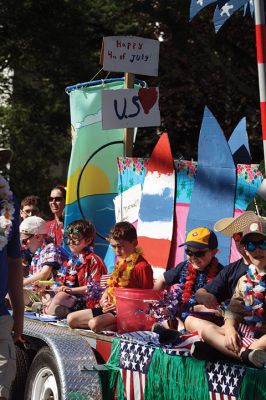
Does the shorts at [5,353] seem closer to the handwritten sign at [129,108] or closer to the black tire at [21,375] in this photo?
the black tire at [21,375]

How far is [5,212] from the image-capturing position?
15.0 ft

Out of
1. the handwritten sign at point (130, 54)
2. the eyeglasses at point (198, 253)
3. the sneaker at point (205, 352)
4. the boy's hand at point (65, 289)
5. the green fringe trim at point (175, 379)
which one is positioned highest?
the handwritten sign at point (130, 54)

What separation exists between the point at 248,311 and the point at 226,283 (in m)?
0.63

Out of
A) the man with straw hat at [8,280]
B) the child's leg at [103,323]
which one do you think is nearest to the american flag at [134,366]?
the child's leg at [103,323]

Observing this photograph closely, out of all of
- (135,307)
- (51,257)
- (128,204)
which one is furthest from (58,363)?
(128,204)

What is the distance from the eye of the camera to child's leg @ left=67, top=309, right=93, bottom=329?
653 centimetres

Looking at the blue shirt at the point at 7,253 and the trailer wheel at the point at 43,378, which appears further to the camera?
the trailer wheel at the point at 43,378

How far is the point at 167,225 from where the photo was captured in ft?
25.7

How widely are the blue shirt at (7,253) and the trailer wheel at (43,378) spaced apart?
4.97ft

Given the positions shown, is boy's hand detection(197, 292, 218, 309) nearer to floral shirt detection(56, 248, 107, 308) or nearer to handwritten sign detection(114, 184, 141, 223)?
floral shirt detection(56, 248, 107, 308)

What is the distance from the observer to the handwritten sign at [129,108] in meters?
8.32

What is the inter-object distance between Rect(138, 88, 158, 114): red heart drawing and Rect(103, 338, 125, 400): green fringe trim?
3.05 m

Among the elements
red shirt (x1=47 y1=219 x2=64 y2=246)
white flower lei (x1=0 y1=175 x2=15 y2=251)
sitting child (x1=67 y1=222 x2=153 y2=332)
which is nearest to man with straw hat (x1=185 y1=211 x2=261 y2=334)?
sitting child (x1=67 y1=222 x2=153 y2=332)

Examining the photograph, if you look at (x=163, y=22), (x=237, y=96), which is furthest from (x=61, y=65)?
(x=237, y=96)
